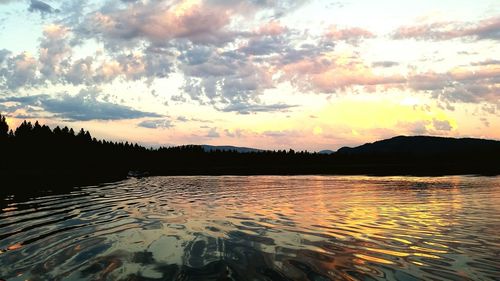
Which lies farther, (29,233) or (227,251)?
(29,233)

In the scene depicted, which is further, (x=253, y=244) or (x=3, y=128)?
(x=3, y=128)

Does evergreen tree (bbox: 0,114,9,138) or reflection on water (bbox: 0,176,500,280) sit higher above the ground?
evergreen tree (bbox: 0,114,9,138)

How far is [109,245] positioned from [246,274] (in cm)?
871

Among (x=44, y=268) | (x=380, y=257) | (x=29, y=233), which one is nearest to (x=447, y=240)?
(x=380, y=257)

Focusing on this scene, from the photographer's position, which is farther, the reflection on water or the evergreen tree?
the evergreen tree

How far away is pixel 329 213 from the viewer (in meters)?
30.3

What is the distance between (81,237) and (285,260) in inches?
489

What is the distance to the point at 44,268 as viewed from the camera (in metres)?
14.8

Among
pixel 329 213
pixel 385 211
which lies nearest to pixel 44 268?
pixel 329 213

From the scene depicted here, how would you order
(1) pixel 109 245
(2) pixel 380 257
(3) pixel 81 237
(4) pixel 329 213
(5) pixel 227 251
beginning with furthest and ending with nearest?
(4) pixel 329 213 < (3) pixel 81 237 < (1) pixel 109 245 < (5) pixel 227 251 < (2) pixel 380 257

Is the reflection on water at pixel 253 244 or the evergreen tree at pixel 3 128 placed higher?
the evergreen tree at pixel 3 128

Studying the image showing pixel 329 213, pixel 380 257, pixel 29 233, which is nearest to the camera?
pixel 380 257

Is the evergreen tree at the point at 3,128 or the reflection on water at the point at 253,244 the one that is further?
the evergreen tree at the point at 3,128

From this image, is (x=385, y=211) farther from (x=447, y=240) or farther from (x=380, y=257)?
(x=380, y=257)
